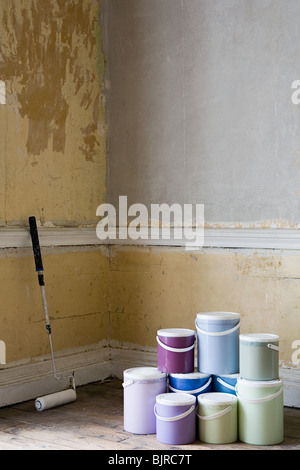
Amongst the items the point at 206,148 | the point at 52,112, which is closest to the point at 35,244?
the point at 52,112

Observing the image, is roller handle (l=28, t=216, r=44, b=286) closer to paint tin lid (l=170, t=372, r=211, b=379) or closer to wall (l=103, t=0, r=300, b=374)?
wall (l=103, t=0, r=300, b=374)

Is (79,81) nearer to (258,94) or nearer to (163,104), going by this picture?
(163,104)

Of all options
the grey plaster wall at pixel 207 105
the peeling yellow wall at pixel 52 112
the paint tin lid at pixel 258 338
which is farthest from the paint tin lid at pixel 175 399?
the peeling yellow wall at pixel 52 112

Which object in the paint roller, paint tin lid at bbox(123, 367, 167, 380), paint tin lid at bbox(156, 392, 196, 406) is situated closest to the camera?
paint tin lid at bbox(156, 392, 196, 406)

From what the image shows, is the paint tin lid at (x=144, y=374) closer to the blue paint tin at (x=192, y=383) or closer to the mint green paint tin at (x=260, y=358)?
the blue paint tin at (x=192, y=383)

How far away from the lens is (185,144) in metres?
3.83

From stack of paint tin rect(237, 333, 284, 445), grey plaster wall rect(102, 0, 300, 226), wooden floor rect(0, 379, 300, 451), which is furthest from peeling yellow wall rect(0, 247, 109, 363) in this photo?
stack of paint tin rect(237, 333, 284, 445)

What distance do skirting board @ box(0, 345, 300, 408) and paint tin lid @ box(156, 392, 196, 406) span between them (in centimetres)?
74

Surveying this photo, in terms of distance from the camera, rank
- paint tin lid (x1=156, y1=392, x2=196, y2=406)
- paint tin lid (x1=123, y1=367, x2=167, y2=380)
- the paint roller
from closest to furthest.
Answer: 1. paint tin lid (x1=156, y1=392, x2=196, y2=406)
2. paint tin lid (x1=123, y1=367, x2=167, y2=380)
3. the paint roller

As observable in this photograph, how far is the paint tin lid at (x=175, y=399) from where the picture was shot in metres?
2.86

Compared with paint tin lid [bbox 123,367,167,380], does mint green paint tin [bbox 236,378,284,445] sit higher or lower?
lower

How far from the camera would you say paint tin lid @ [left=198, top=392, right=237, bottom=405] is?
2879mm

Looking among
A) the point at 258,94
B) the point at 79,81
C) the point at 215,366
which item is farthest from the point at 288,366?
the point at 79,81

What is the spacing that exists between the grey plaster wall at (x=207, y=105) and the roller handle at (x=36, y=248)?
2.36 ft
